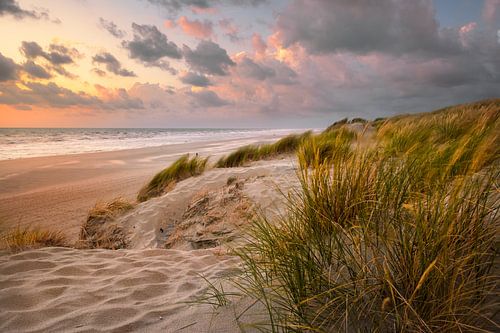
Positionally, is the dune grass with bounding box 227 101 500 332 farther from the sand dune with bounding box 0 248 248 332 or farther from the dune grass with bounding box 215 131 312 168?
the dune grass with bounding box 215 131 312 168

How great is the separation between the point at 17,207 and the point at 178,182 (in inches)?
124

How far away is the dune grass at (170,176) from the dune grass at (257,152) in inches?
35.1

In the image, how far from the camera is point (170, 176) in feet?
22.7

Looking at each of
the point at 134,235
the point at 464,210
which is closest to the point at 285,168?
the point at 134,235

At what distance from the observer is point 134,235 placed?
4.57m

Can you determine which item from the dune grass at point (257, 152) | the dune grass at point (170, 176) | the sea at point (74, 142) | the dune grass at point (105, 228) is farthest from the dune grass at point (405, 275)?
the sea at point (74, 142)

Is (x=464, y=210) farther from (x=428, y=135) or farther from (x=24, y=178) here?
(x=24, y=178)

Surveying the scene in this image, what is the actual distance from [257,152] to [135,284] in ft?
22.2

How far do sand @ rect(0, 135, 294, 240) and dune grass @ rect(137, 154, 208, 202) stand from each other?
47 centimetres

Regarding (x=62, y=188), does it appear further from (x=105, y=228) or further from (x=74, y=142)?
(x=74, y=142)

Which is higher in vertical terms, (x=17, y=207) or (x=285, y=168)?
(x=285, y=168)

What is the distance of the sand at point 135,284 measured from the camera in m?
1.73

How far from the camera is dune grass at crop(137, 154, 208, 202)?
6469 millimetres

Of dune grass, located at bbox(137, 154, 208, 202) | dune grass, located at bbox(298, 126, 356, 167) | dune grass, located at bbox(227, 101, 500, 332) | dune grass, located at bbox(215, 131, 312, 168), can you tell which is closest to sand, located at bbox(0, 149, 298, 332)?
dune grass, located at bbox(227, 101, 500, 332)
